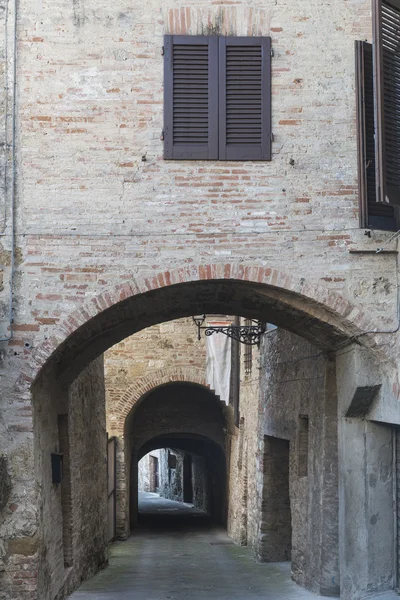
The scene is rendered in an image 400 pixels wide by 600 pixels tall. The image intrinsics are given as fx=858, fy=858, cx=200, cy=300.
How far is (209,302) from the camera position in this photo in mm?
9203

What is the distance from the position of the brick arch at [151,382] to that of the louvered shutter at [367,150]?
1065cm

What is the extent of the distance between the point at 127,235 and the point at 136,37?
1.93 m

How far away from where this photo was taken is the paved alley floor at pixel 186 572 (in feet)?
Answer: 34.0

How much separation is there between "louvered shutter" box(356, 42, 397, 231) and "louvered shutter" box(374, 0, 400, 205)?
44 cm

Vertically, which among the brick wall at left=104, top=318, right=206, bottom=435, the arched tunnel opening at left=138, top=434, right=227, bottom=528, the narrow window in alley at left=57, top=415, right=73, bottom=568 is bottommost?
the arched tunnel opening at left=138, top=434, right=227, bottom=528

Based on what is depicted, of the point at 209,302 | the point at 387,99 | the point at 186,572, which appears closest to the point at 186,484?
the point at 186,572

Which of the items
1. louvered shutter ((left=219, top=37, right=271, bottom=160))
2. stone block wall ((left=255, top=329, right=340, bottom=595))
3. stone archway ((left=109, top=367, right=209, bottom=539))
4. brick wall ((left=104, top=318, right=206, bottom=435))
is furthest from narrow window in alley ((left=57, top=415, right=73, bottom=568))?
brick wall ((left=104, top=318, right=206, bottom=435))

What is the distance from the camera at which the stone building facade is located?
786cm

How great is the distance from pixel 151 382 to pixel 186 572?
581cm

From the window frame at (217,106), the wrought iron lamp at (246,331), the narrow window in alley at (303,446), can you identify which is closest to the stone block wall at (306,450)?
the narrow window in alley at (303,446)

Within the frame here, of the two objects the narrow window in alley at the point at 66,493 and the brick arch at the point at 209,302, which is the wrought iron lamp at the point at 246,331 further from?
the brick arch at the point at 209,302

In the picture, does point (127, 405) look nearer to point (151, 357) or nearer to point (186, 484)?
point (151, 357)

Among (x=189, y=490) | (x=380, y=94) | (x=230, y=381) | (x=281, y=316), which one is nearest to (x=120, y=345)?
(x=230, y=381)

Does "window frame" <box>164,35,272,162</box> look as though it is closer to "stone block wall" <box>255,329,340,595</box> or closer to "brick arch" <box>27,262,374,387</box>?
"brick arch" <box>27,262,374,387</box>
